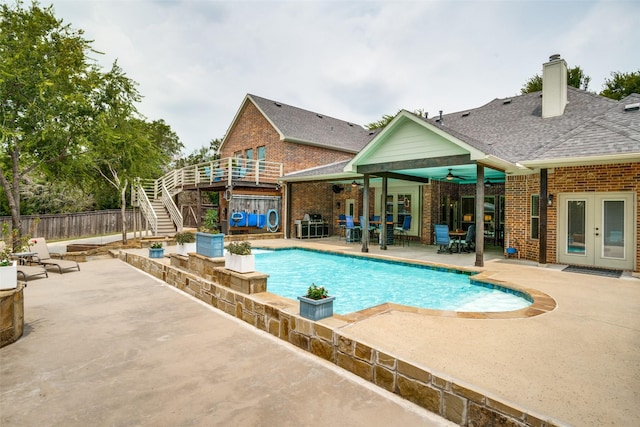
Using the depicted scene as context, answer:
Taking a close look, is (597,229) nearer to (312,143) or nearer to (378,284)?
A: (378,284)

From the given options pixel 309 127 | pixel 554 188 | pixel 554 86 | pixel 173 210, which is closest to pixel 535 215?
pixel 554 188

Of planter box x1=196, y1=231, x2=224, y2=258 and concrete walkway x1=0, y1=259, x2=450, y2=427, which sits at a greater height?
planter box x1=196, y1=231, x2=224, y2=258

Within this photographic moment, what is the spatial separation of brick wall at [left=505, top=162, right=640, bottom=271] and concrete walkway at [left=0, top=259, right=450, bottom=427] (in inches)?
343

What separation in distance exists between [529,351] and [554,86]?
38.6 feet

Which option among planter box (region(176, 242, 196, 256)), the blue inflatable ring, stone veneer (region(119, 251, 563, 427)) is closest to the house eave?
the blue inflatable ring

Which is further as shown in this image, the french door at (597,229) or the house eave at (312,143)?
the house eave at (312,143)

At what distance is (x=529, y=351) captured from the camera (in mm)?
3422

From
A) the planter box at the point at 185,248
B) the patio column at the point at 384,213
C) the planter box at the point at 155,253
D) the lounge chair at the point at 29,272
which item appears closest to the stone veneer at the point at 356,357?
the planter box at the point at 185,248

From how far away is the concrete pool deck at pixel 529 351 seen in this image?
99.6 inches

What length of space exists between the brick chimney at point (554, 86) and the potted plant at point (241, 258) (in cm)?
1188

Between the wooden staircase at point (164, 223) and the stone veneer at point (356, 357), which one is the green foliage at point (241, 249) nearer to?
the stone veneer at point (356, 357)

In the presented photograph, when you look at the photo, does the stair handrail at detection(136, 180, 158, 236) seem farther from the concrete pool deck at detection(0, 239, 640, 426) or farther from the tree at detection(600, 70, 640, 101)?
the tree at detection(600, 70, 640, 101)

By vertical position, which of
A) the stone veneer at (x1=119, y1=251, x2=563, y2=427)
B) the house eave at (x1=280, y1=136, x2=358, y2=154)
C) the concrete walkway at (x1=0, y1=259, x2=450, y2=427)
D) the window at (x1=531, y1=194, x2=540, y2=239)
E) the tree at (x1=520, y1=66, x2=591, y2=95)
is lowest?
the concrete walkway at (x1=0, y1=259, x2=450, y2=427)

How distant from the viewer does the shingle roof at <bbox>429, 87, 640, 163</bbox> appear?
26.6ft
